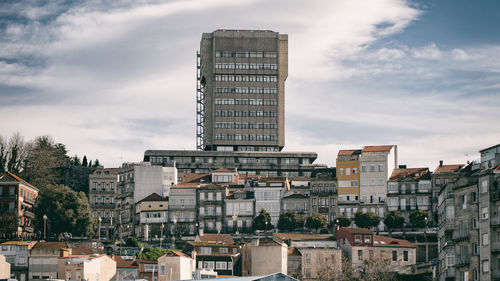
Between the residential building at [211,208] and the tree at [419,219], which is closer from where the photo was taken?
the tree at [419,219]

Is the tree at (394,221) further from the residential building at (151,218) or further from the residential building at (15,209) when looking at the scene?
the residential building at (15,209)

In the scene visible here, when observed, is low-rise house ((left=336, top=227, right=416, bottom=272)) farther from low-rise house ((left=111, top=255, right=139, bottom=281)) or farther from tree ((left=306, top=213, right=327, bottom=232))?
low-rise house ((left=111, top=255, right=139, bottom=281))

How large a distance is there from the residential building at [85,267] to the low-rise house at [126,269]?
3.34 ft

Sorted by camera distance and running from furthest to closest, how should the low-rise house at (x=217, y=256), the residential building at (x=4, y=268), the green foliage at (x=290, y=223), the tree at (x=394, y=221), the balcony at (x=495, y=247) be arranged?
the green foliage at (x=290, y=223) < the tree at (x=394, y=221) < the low-rise house at (x=217, y=256) < the residential building at (x=4, y=268) < the balcony at (x=495, y=247)

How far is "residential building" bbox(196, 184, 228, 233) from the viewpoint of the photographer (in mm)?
195875

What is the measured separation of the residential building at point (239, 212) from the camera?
195 meters

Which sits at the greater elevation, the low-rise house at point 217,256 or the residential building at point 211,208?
the residential building at point 211,208

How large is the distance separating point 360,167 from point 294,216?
55.7 feet

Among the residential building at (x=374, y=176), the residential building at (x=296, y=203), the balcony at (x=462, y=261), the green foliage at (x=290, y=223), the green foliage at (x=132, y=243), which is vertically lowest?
the balcony at (x=462, y=261)

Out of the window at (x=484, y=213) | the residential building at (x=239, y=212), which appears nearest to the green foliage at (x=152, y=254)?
the residential building at (x=239, y=212)

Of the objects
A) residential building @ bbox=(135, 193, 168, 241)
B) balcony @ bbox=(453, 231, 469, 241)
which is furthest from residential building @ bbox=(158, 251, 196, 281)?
residential building @ bbox=(135, 193, 168, 241)

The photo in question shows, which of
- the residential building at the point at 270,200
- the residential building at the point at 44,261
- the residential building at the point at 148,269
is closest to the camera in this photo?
the residential building at the point at 148,269

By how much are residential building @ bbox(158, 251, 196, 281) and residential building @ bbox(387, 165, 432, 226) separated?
55074 millimetres

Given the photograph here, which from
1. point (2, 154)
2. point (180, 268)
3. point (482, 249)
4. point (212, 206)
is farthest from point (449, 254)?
point (2, 154)
